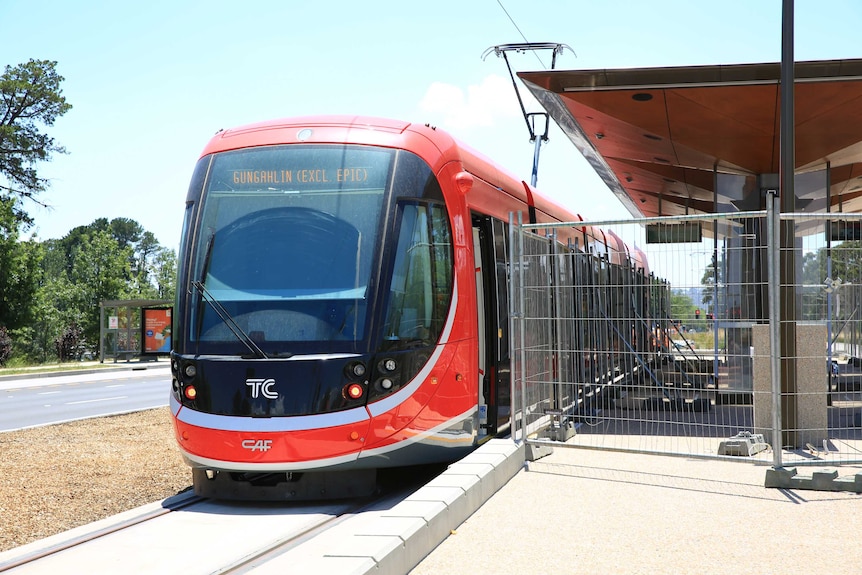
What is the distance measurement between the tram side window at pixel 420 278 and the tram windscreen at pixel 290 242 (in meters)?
0.26

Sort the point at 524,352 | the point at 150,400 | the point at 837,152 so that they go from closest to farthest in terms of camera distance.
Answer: the point at 524,352 < the point at 837,152 < the point at 150,400

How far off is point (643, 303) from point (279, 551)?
5205 mm

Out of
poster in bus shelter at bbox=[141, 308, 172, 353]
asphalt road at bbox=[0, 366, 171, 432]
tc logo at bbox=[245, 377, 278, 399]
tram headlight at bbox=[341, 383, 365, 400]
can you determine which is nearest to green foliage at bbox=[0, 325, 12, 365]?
poster in bus shelter at bbox=[141, 308, 172, 353]

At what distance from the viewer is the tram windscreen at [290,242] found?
8.02m

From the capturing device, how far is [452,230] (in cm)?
895

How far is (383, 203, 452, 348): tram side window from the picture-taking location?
8195mm

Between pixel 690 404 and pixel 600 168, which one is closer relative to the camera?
pixel 690 404

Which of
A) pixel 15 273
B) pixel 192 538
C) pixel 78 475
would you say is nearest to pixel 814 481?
pixel 192 538

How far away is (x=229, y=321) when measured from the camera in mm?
8148

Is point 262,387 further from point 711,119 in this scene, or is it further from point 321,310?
point 711,119

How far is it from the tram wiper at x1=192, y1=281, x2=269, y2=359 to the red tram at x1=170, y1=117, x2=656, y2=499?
1 centimetres

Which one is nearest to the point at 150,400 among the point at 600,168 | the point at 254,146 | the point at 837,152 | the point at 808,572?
the point at 600,168

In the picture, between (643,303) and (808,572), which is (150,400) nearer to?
(643,303)

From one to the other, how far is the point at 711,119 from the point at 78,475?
1175cm
